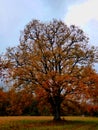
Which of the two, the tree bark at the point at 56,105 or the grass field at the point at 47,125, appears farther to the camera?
the tree bark at the point at 56,105

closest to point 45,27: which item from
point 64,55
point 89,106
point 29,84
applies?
point 64,55

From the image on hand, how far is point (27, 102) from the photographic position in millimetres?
59656

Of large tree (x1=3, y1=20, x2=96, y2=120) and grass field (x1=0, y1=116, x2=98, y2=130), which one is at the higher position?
Answer: large tree (x1=3, y1=20, x2=96, y2=120)

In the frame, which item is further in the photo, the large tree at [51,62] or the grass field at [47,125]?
the large tree at [51,62]

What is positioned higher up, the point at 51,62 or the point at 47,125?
the point at 51,62

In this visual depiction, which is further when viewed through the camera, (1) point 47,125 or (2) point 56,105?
(2) point 56,105

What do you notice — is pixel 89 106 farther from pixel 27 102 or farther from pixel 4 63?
pixel 4 63

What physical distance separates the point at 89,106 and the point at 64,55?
8687mm

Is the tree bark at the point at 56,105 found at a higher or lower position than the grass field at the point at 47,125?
higher

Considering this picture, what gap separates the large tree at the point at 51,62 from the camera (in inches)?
2245

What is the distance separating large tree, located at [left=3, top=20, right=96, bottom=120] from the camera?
187 feet

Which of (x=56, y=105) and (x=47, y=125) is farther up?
(x=56, y=105)

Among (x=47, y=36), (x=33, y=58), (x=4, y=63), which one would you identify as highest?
(x=47, y=36)

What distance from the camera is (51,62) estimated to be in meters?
61.4
